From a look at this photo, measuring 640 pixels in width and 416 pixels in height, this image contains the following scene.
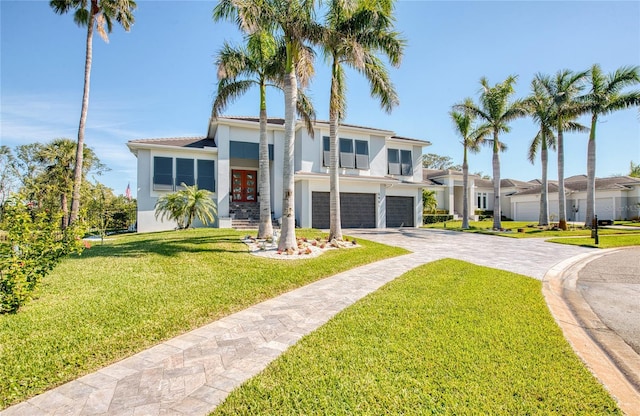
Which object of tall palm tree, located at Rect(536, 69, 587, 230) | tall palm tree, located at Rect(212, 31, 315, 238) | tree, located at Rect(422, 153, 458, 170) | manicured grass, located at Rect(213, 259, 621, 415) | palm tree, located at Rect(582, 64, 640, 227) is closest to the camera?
manicured grass, located at Rect(213, 259, 621, 415)

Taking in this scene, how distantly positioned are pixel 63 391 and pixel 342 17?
13.1 m

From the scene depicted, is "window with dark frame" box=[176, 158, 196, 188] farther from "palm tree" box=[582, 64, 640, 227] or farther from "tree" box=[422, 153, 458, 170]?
"tree" box=[422, 153, 458, 170]

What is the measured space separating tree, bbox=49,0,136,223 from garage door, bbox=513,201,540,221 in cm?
4131

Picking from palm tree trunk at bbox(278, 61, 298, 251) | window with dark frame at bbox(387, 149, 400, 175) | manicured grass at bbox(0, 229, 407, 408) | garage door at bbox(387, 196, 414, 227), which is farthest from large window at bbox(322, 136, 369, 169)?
manicured grass at bbox(0, 229, 407, 408)

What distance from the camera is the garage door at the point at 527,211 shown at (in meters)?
33.0

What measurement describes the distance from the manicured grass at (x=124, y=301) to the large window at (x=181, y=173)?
8.75 metres

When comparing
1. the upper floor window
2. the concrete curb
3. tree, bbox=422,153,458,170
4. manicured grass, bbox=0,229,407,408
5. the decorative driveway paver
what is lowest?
the concrete curb

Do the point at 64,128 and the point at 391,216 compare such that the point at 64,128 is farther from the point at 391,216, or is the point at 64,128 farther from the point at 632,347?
the point at 632,347

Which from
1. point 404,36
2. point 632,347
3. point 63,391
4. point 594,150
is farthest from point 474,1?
point 594,150

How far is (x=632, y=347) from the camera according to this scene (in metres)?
4.20

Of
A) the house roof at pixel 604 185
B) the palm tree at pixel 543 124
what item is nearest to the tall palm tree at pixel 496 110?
the palm tree at pixel 543 124

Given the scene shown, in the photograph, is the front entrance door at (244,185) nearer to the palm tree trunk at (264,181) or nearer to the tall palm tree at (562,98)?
the palm tree trunk at (264,181)

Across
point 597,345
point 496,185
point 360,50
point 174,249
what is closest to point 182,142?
point 174,249

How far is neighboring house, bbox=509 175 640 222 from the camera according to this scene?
2981cm
